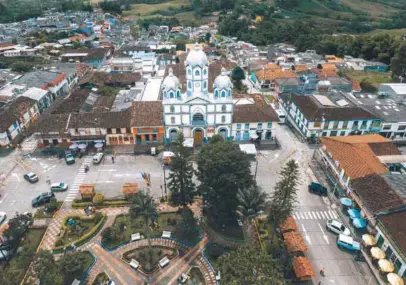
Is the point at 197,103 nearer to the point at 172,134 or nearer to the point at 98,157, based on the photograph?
the point at 172,134

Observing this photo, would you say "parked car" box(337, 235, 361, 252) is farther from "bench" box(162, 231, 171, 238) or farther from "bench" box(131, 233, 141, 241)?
"bench" box(131, 233, 141, 241)

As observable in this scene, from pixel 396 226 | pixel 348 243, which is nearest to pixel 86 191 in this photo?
pixel 348 243

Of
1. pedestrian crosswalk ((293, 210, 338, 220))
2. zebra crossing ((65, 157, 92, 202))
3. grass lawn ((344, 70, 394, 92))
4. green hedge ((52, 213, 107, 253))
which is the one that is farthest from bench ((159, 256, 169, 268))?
grass lawn ((344, 70, 394, 92))

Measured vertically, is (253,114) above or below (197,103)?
below

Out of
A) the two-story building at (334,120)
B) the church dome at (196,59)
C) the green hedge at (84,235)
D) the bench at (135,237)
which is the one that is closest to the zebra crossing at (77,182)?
the green hedge at (84,235)

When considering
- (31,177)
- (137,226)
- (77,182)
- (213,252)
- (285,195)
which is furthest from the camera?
(77,182)
